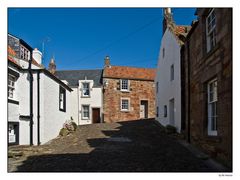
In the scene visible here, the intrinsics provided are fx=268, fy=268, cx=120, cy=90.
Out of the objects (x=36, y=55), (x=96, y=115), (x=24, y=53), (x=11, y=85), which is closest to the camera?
(x=11, y=85)

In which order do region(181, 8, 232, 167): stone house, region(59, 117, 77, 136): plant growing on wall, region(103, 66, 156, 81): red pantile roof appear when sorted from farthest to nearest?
region(103, 66, 156, 81): red pantile roof, region(59, 117, 77, 136): plant growing on wall, region(181, 8, 232, 167): stone house

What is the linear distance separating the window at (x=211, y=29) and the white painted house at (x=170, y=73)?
14.8 ft

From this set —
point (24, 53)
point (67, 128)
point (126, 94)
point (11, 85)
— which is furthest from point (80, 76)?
point (11, 85)

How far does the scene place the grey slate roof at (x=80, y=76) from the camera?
29312 millimetres

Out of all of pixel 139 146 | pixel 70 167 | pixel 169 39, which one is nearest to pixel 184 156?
pixel 139 146

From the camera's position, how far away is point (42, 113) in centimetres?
1295

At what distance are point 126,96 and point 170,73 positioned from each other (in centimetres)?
1304

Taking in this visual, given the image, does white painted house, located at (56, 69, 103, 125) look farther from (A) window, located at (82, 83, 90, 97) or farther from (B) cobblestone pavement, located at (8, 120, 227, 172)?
(B) cobblestone pavement, located at (8, 120, 227, 172)

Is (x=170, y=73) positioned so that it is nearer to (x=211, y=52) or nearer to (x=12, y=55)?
(x=211, y=52)

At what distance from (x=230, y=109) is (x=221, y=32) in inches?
86.5

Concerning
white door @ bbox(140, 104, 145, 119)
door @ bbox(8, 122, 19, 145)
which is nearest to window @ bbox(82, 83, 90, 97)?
white door @ bbox(140, 104, 145, 119)

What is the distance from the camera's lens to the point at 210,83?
899 centimetres

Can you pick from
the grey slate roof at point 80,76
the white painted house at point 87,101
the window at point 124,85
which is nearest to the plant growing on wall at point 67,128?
the white painted house at point 87,101

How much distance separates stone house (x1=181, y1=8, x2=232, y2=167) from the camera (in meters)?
6.87
